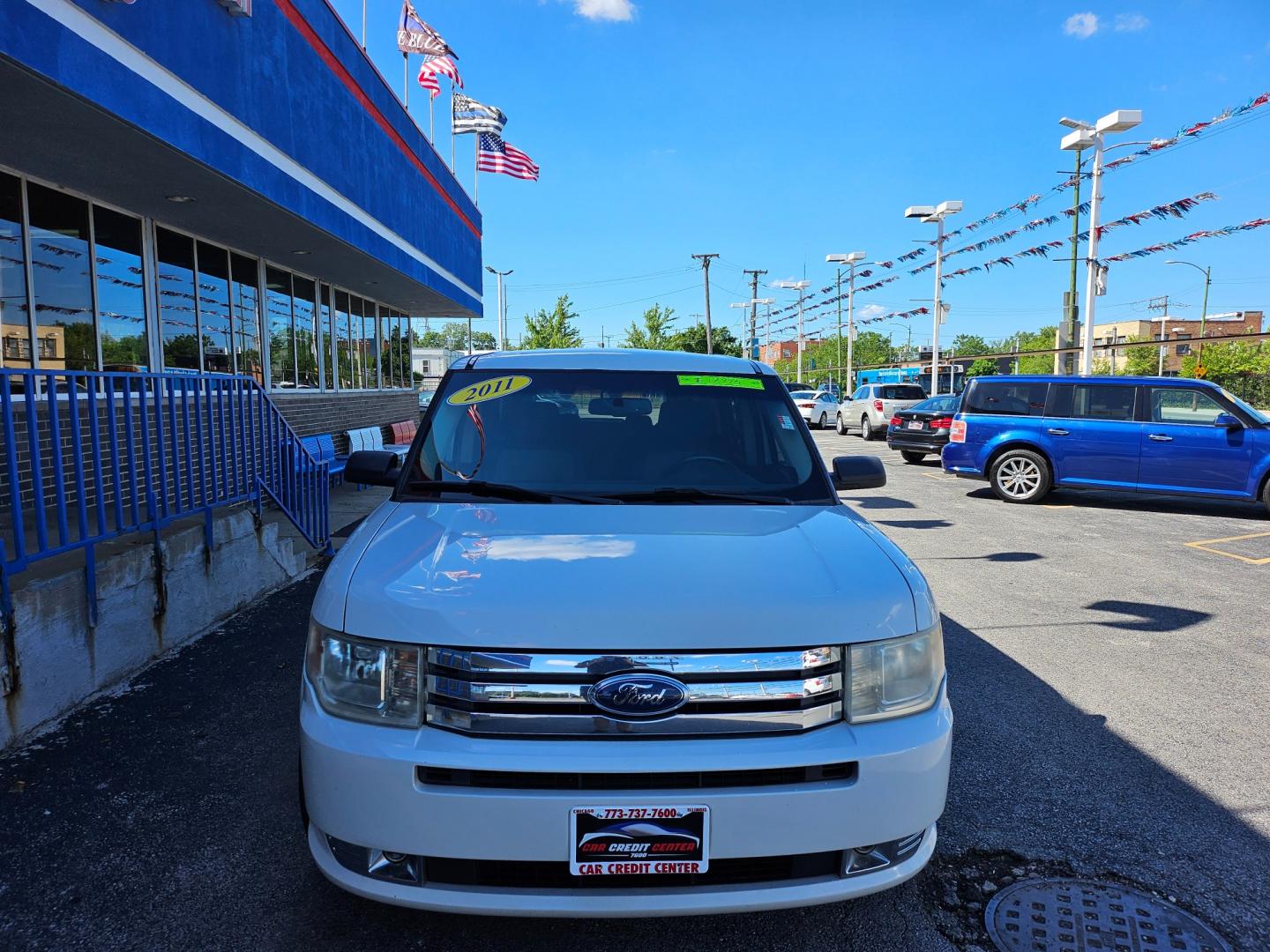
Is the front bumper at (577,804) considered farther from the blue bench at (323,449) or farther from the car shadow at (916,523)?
the blue bench at (323,449)

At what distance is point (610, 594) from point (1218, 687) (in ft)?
13.9

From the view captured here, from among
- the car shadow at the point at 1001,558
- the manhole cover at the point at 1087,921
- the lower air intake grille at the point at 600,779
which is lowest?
the car shadow at the point at 1001,558

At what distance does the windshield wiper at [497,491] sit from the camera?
296 cm

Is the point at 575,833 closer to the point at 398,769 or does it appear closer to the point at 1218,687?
the point at 398,769

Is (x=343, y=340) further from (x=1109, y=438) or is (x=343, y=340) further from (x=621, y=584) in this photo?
(x=621, y=584)

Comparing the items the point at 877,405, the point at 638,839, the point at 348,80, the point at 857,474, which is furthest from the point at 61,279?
the point at 877,405

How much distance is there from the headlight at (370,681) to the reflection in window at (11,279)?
6.84 meters

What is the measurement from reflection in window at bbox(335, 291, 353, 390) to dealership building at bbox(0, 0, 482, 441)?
1.04m

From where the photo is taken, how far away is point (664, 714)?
2.03 metres

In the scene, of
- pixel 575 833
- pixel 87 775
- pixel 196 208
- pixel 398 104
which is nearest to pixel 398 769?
pixel 575 833

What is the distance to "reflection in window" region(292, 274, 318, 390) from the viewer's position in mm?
13992

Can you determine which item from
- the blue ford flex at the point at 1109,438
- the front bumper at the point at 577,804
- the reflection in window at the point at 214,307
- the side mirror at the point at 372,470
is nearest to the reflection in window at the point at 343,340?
the reflection in window at the point at 214,307

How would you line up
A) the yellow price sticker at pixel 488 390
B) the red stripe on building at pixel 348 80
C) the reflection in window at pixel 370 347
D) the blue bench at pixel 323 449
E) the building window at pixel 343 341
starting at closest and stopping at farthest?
the yellow price sticker at pixel 488 390 < the red stripe on building at pixel 348 80 < the blue bench at pixel 323 449 < the building window at pixel 343 341 < the reflection in window at pixel 370 347

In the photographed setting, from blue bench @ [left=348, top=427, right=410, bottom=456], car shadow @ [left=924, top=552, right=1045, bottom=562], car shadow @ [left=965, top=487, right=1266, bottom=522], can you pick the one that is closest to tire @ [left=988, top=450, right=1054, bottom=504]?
car shadow @ [left=965, top=487, right=1266, bottom=522]
